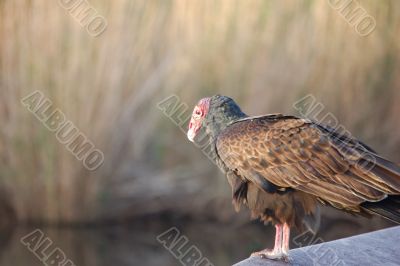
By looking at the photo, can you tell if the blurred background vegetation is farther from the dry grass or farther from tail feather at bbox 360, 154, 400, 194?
tail feather at bbox 360, 154, 400, 194

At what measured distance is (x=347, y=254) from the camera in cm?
354

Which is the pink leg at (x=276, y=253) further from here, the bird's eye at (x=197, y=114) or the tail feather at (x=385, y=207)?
the bird's eye at (x=197, y=114)

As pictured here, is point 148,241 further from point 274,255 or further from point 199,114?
point 274,255

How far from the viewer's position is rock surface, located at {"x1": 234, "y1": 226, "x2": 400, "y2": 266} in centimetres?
345

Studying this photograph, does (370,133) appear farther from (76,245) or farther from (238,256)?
(76,245)

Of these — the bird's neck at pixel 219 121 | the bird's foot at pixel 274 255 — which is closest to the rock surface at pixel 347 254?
the bird's foot at pixel 274 255

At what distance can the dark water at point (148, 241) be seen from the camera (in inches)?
253

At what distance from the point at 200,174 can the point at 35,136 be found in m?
1.22

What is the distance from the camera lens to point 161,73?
6.65 metres

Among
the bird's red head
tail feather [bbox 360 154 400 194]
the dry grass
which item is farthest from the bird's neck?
the dry grass

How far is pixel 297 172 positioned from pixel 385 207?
357 mm

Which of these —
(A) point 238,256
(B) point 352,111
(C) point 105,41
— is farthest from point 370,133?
(C) point 105,41

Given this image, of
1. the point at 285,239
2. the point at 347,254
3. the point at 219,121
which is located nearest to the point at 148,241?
the point at 219,121

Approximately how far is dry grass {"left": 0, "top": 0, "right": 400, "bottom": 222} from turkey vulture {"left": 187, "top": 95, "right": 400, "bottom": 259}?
9.31 feet
